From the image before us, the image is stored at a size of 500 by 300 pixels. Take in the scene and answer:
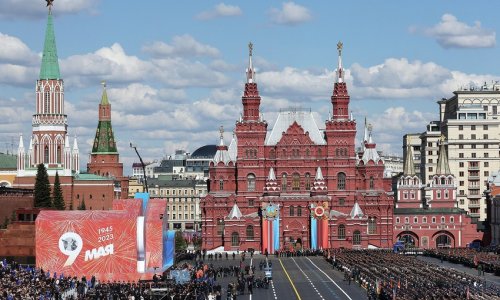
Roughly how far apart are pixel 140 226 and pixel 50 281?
1553 cm

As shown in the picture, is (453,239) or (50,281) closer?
(50,281)

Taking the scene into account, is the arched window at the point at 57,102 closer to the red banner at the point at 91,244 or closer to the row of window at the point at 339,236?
the row of window at the point at 339,236

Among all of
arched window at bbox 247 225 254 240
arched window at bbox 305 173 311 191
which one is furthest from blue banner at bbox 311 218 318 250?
arched window at bbox 247 225 254 240

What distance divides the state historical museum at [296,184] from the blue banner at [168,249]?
4794 centimetres

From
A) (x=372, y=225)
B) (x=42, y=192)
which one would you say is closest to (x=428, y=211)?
(x=372, y=225)

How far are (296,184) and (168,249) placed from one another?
56.5 meters

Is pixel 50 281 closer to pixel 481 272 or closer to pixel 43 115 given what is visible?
pixel 481 272

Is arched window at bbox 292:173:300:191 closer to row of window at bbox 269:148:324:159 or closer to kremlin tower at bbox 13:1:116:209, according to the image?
row of window at bbox 269:148:324:159

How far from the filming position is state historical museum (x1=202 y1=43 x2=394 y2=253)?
532 feet

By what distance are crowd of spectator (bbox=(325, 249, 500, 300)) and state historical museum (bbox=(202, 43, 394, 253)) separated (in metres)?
28.7

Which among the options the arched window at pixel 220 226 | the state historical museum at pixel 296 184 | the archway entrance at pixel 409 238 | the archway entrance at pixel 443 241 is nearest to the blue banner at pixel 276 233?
the state historical museum at pixel 296 184

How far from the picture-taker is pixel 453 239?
172875 millimetres

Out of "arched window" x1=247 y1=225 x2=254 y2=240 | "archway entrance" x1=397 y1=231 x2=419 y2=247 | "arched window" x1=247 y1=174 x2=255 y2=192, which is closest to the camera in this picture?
"arched window" x1=247 y1=225 x2=254 y2=240

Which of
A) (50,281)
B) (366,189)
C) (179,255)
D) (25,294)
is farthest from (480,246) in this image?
(25,294)
